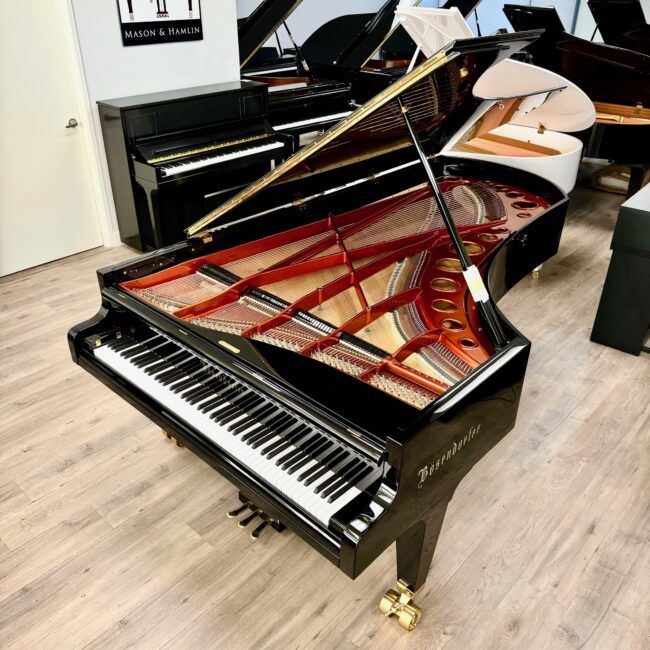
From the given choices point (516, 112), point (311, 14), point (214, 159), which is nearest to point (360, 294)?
point (516, 112)

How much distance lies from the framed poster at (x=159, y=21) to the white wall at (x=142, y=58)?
0.16ft

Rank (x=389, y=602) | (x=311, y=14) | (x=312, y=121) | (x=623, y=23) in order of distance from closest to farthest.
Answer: (x=389, y=602) → (x=312, y=121) → (x=623, y=23) → (x=311, y=14)

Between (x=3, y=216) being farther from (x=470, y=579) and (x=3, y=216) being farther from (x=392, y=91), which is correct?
(x=470, y=579)

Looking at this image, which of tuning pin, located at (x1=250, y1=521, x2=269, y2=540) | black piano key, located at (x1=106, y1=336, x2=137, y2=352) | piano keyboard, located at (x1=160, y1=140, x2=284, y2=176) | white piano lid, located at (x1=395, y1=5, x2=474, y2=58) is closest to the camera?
black piano key, located at (x1=106, y1=336, x2=137, y2=352)

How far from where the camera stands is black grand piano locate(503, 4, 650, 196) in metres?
5.14

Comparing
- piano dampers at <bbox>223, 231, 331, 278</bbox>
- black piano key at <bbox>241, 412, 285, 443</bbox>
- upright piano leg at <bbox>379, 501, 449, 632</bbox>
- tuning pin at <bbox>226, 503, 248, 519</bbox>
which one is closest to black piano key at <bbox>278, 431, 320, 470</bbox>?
black piano key at <bbox>241, 412, 285, 443</bbox>

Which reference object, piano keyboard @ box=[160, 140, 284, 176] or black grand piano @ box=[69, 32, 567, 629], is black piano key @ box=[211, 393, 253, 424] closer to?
black grand piano @ box=[69, 32, 567, 629]

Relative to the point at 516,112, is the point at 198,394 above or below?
below

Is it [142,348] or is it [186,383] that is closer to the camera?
[186,383]

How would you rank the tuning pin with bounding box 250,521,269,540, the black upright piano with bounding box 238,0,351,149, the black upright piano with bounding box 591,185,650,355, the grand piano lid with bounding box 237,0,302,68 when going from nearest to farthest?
the tuning pin with bounding box 250,521,269,540
the black upright piano with bounding box 591,185,650,355
the grand piano lid with bounding box 237,0,302,68
the black upright piano with bounding box 238,0,351,149

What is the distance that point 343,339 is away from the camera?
206 centimetres

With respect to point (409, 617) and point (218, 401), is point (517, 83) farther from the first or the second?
point (409, 617)

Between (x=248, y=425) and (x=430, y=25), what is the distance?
2965 millimetres

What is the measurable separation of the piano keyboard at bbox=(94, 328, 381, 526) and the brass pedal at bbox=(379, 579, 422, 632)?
2.18ft
